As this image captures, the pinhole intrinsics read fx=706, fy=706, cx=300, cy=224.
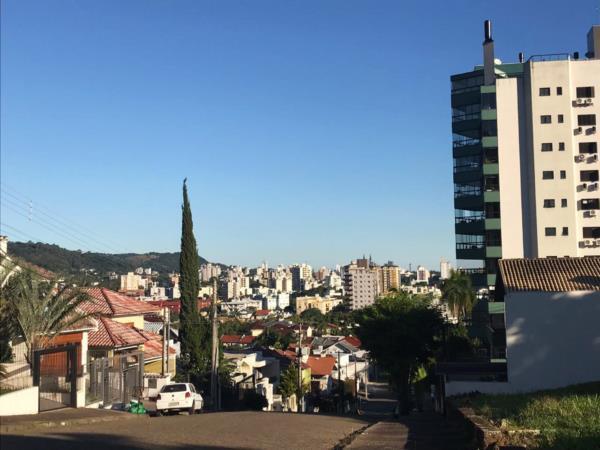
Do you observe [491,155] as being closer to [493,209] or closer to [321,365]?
[493,209]

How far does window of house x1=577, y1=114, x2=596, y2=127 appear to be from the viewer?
60250 mm

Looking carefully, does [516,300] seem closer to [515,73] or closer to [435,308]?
[435,308]

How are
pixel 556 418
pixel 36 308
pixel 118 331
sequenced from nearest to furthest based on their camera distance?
pixel 556 418, pixel 36 308, pixel 118 331

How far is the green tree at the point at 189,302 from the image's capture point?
138 ft

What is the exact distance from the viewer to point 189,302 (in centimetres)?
4412

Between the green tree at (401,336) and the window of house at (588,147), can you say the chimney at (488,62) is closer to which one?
the window of house at (588,147)

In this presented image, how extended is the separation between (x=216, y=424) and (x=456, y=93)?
52.3 meters

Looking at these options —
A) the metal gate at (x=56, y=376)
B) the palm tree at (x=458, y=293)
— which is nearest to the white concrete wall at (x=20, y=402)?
the metal gate at (x=56, y=376)

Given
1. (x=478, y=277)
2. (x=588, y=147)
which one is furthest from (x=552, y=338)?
(x=588, y=147)

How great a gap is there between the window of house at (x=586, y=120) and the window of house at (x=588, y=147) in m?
1.61

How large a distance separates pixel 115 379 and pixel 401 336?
24973mm

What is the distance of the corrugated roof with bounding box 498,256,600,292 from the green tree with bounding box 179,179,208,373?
18280 mm

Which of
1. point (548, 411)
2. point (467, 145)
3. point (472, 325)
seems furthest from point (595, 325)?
point (467, 145)

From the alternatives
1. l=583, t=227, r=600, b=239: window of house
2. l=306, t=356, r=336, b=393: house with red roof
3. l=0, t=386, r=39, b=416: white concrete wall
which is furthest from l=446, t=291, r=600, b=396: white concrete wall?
l=306, t=356, r=336, b=393: house with red roof
